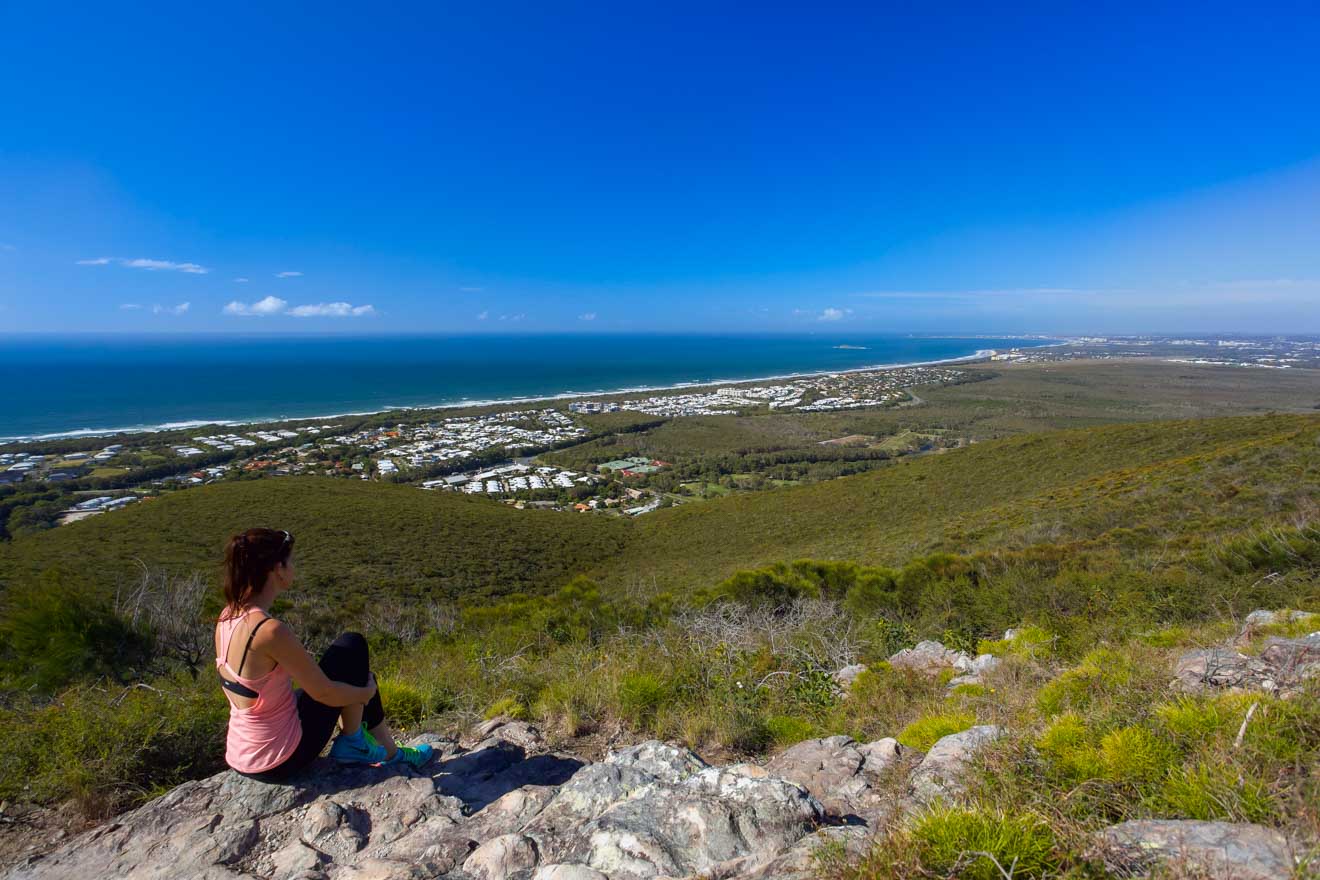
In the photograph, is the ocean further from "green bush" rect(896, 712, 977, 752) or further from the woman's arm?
"green bush" rect(896, 712, 977, 752)

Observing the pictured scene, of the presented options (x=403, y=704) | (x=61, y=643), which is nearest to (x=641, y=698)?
(x=403, y=704)

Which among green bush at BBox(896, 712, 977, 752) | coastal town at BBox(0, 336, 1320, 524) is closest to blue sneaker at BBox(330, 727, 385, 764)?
green bush at BBox(896, 712, 977, 752)

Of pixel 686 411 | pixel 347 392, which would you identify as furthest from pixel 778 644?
pixel 347 392

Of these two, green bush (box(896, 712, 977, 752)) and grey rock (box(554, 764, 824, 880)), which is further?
green bush (box(896, 712, 977, 752))

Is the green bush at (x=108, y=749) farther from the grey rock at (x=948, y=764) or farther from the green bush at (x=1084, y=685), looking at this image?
the green bush at (x=1084, y=685)

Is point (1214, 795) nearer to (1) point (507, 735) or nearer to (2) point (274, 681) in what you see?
(1) point (507, 735)
